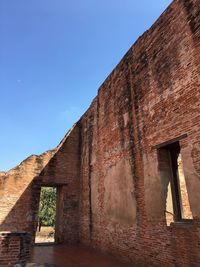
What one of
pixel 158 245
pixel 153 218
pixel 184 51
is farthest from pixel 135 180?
pixel 184 51

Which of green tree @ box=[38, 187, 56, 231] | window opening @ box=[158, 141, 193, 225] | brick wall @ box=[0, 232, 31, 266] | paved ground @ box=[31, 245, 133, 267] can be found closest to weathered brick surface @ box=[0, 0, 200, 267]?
window opening @ box=[158, 141, 193, 225]

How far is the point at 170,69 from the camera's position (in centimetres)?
596

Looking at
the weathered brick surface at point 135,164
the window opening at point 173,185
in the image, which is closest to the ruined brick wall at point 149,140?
the weathered brick surface at point 135,164

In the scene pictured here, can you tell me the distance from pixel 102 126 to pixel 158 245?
16.9ft

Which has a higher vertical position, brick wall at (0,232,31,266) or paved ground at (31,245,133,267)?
brick wall at (0,232,31,266)

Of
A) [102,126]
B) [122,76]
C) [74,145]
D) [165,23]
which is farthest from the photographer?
[74,145]

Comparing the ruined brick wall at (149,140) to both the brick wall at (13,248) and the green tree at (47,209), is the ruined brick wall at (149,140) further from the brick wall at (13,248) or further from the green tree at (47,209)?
the green tree at (47,209)

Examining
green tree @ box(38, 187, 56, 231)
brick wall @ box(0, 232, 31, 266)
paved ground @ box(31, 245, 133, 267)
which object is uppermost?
green tree @ box(38, 187, 56, 231)

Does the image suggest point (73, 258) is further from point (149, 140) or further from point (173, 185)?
point (149, 140)

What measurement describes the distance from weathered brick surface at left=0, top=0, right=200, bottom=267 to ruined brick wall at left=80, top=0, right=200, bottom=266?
0.9 inches

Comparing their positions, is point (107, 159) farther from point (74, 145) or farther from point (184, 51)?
point (184, 51)

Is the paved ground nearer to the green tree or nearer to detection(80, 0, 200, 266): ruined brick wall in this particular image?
detection(80, 0, 200, 266): ruined brick wall

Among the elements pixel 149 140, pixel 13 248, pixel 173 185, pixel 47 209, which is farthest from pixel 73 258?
pixel 47 209

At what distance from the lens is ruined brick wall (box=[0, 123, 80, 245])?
9.83 m
